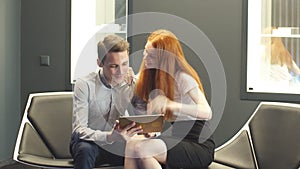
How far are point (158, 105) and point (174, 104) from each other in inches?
3.9

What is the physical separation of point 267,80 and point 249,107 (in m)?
0.26

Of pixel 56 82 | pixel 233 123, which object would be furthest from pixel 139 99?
pixel 56 82

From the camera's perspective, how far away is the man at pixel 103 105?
261 centimetres

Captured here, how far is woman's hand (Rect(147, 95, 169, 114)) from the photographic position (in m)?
2.63

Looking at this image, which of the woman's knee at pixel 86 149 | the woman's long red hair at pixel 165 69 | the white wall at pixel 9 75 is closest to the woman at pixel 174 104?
the woman's long red hair at pixel 165 69

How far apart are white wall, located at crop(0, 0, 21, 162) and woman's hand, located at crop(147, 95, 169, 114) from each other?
6.94 ft

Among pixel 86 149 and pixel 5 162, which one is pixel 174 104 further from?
pixel 5 162

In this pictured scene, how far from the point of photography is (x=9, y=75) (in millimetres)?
4359

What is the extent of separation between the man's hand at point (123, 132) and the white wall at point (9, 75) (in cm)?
209

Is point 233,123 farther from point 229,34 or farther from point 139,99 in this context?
point 139,99

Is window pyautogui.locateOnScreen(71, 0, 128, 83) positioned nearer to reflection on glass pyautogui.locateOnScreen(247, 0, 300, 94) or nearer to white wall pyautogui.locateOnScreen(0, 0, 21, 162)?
white wall pyautogui.locateOnScreen(0, 0, 21, 162)

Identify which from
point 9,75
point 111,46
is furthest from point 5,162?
point 111,46

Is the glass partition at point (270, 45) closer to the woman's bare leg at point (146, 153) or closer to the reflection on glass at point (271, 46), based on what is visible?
the reflection on glass at point (271, 46)

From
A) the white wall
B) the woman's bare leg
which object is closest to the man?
the woman's bare leg
